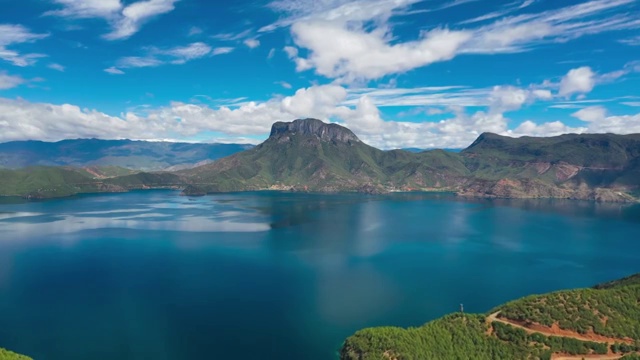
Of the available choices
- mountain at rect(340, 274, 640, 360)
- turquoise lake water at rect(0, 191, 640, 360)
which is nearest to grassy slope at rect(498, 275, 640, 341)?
mountain at rect(340, 274, 640, 360)

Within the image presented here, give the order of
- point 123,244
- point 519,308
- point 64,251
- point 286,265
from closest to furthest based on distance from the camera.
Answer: point 519,308 < point 286,265 < point 64,251 < point 123,244

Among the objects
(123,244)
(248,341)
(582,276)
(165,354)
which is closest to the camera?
(165,354)

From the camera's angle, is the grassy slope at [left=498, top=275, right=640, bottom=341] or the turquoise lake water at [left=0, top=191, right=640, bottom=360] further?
the turquoise lake water at [left=0, top=191, right=640, bottom=360]

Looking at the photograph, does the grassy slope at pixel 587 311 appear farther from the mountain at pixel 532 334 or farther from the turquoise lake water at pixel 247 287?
the turquoise lake water at pixel 247 287

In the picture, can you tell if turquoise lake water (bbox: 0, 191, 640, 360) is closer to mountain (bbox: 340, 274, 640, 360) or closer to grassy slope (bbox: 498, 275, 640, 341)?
mountain (bbox: 340, 274, 640, 360)

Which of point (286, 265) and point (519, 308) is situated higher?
point (519, 308)

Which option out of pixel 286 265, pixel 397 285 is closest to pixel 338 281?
pixel 397 285

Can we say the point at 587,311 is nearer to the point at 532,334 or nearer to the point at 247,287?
the point at 532,334

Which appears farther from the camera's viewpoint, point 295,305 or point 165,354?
point 295,305

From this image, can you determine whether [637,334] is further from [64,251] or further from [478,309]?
[64,251]
